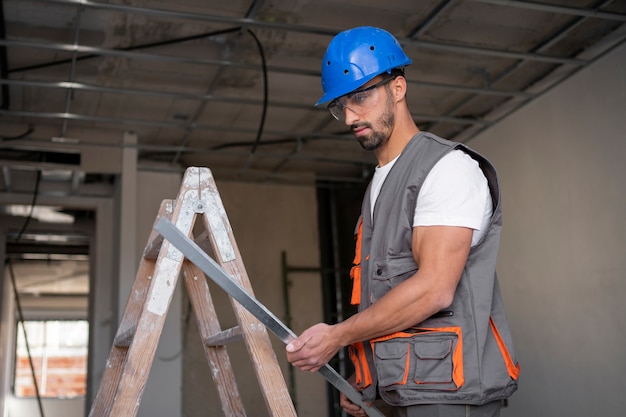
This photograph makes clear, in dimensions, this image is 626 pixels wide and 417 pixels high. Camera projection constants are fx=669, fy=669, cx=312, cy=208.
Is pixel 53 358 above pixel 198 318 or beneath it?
beneath

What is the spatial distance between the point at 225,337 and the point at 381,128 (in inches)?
27.9

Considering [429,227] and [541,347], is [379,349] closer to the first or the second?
[429,227]

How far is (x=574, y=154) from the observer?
4461 millimetres

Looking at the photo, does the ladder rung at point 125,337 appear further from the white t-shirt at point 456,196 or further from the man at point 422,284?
the white t-shirt at point 456,196

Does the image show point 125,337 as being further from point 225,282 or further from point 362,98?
point 362,98

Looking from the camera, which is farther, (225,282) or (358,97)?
(358,97)

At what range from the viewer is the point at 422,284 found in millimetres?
1458

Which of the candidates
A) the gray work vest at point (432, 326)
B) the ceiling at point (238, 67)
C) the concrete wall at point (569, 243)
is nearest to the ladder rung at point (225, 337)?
the gray work vest at point (432, 326)

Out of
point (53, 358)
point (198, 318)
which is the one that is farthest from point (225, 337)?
point (53, 358)

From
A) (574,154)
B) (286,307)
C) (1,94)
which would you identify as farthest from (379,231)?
(286,307)

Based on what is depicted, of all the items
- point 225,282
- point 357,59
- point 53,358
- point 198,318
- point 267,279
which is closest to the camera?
point 225,282

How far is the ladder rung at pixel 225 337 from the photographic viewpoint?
1.75 metres

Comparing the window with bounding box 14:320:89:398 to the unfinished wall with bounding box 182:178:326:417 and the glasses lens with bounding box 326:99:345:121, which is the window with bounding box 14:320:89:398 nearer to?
the unfinished wall with bounding box 182:178:326:417

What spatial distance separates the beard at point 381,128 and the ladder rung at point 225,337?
23.1 inches
